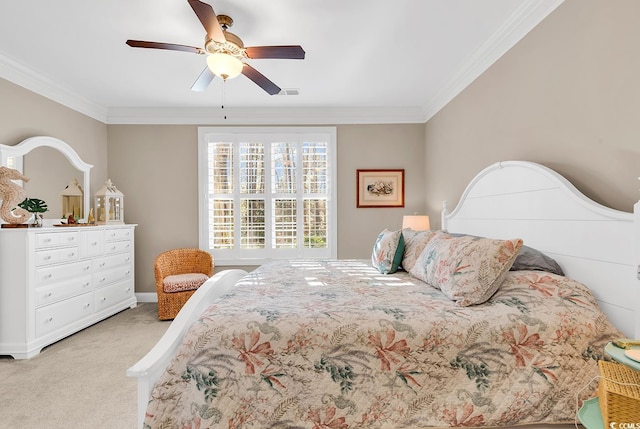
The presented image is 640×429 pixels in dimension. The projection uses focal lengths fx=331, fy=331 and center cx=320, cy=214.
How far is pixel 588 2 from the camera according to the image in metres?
1.75

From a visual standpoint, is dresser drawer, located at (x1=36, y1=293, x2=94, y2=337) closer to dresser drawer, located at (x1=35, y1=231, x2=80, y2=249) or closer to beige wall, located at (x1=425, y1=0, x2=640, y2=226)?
dresser drawer, located at (x1=35, y1=231, x2=80, y2=249)

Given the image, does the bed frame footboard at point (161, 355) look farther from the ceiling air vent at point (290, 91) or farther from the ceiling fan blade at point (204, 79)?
the ceiling air vent at point (290, 91)

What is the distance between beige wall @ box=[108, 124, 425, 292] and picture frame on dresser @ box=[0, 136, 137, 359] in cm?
45

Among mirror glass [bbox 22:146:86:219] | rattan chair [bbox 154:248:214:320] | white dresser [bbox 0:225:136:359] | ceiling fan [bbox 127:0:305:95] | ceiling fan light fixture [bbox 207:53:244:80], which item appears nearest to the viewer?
ceiling fan [bbox 127:0:305:95]

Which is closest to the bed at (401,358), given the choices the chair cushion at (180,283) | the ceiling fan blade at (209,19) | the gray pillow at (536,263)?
the gray pillow at (536,263)

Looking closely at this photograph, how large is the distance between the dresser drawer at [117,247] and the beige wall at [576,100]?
3.97 m

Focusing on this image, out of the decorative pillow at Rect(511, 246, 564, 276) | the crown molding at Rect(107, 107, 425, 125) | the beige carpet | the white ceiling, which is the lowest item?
the beige carpet

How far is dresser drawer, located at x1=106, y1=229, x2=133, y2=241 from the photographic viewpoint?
12.3 ft

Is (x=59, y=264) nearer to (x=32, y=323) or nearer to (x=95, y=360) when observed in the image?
(x=32, y=323)

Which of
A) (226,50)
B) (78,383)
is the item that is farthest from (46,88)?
(78,383)

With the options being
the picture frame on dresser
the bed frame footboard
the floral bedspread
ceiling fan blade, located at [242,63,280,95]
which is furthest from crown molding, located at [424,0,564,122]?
the picture frame on dresser

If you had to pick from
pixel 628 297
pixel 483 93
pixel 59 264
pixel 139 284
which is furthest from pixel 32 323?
pixel 483 93

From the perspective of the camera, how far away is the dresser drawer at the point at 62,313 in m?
2.88

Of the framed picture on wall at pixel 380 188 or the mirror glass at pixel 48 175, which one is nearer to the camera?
the mirror glass at pixel 48 175
